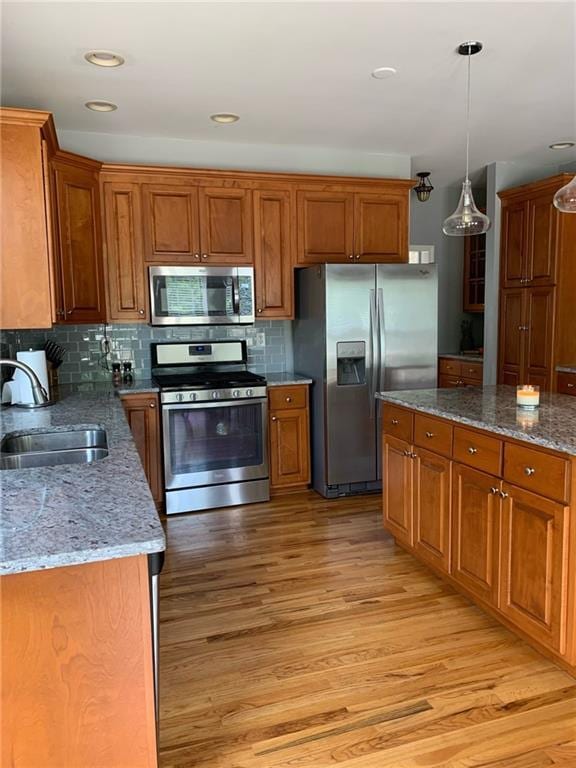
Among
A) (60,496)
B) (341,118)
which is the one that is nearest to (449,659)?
(60,496)

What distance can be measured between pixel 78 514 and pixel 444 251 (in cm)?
579

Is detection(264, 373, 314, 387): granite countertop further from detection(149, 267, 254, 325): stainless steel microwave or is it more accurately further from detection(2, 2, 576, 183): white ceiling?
detection(2, 2, 576, 183): white ceiling

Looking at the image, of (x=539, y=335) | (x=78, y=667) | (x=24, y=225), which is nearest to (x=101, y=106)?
(x=24, y=225)

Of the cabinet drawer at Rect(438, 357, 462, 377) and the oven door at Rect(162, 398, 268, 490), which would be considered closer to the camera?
the oven door at Rect(162, 398, 268, 490)

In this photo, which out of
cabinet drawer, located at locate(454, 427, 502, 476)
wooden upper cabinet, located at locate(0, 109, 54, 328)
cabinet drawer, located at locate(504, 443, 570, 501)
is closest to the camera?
cabinet drawer, located at locate(504, 443, 570, 501)

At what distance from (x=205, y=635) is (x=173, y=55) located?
2690mm

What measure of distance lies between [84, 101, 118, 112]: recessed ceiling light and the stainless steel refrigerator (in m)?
1.66

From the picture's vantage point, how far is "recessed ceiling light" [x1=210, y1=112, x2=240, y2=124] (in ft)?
11.8

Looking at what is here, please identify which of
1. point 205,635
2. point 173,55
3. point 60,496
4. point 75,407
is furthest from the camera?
point 75,407

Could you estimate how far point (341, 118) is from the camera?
12.2 feet

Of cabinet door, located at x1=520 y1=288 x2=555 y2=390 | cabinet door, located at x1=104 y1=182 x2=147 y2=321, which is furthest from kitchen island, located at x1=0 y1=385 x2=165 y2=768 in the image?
cabinet door, located at x1=520 y1=288 x2=555 y2=390

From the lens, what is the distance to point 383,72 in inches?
117

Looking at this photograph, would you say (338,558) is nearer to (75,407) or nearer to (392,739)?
(392,739)

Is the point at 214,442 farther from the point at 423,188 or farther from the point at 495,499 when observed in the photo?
the point at 423,188
